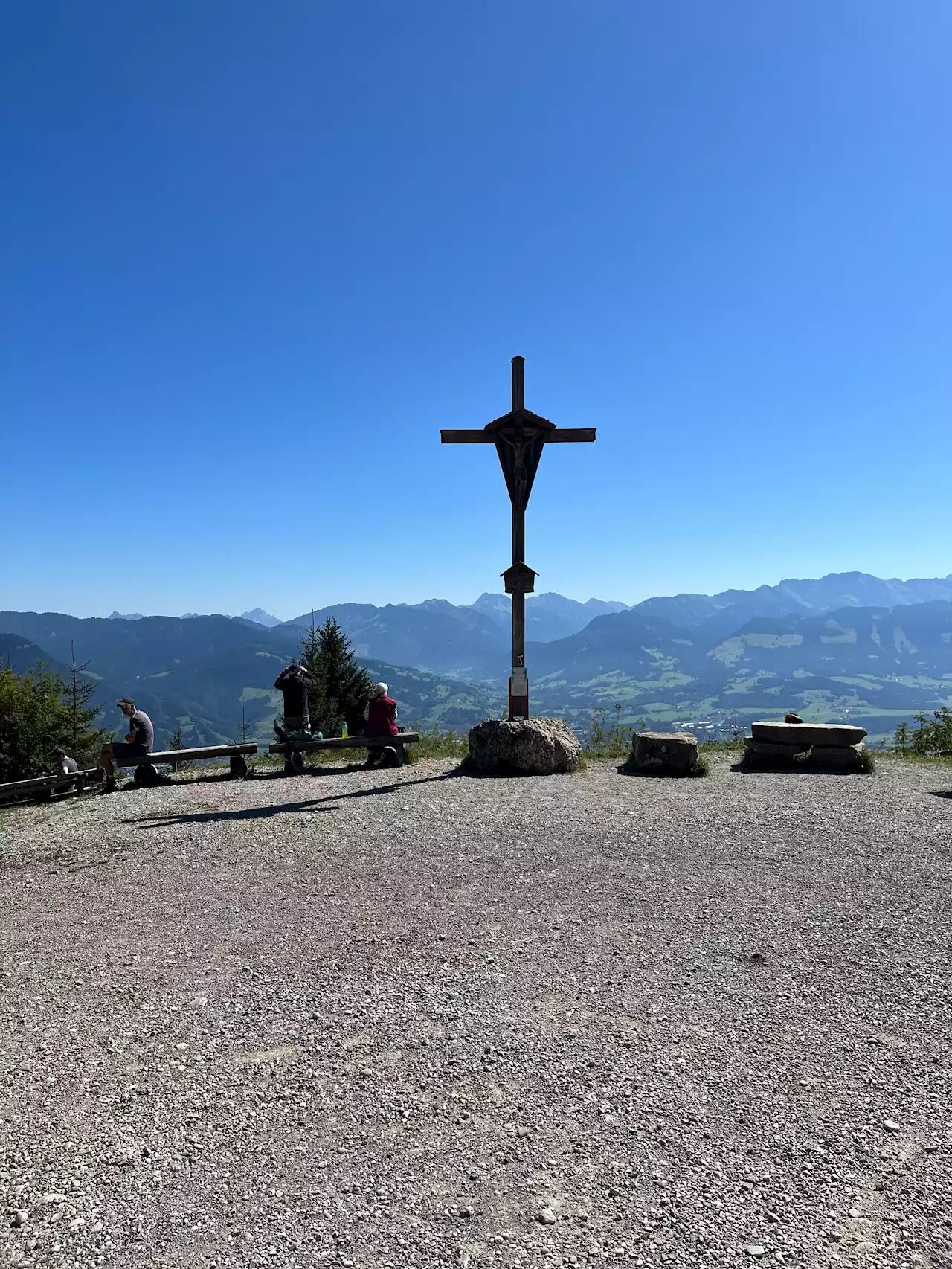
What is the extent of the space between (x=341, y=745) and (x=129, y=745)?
3793mm

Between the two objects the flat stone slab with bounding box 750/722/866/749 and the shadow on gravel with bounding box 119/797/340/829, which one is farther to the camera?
the flat stone slab with bounding box 750/722/866/749

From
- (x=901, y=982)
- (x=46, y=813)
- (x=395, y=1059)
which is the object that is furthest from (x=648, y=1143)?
(x=46, y=813)

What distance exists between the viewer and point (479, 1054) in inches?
177

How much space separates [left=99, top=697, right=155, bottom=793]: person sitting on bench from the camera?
12.6 meters

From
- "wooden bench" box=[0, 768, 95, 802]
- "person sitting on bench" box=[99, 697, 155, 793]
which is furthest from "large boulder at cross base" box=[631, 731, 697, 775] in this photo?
"wooden bench" box=[0, 768, 95, 802]

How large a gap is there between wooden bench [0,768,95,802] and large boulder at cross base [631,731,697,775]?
9.88m

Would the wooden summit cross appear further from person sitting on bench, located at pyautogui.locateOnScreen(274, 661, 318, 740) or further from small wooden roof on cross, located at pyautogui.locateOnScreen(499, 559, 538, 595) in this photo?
person sitting on bench, located at pyautogui.locateOnScreen(274, 661, 318, 740)

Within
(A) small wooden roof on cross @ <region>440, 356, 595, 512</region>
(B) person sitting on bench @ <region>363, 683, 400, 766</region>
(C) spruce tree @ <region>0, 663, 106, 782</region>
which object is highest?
(A) small wooden roof on cross @ <region>440, 356, 595, 512</region>

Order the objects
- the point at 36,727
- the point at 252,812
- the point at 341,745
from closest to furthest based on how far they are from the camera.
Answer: the point at 252,812
the point at 341,745
the point at 36,727

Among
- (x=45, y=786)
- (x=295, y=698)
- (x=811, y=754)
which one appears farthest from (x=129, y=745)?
(x=811, y=754)

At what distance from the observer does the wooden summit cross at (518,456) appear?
13.9 metres

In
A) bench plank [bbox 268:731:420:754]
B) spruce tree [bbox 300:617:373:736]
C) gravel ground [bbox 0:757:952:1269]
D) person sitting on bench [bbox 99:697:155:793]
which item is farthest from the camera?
spruce tree [bbox 300:617:373:736]

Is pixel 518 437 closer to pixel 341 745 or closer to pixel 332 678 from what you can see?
pixel 341 745

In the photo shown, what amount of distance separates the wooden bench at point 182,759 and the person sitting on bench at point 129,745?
0.43 ft
